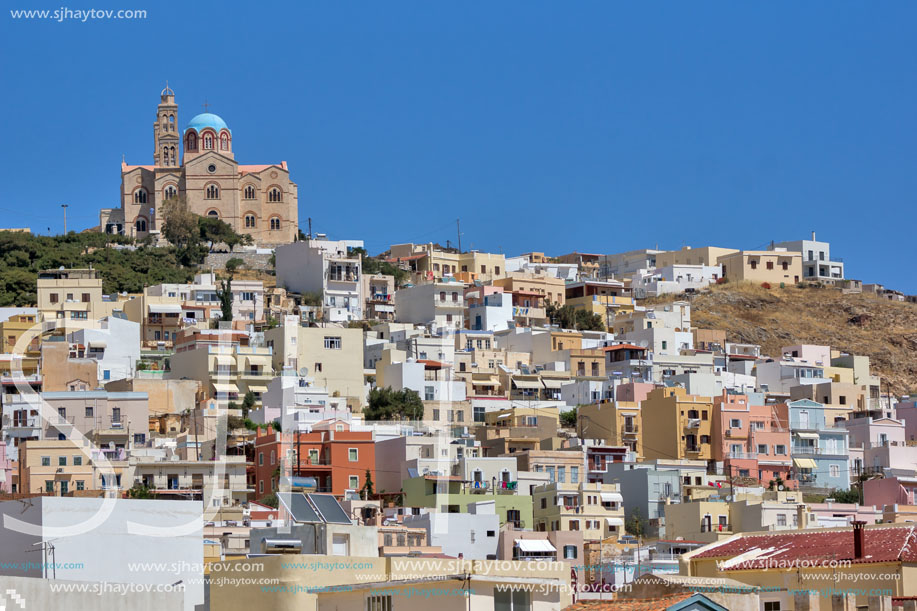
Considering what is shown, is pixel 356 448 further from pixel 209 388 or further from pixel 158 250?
pixel 158 250

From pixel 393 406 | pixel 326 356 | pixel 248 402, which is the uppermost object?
pixel 326 356

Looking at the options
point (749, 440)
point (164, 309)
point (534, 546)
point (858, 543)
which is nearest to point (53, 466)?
point (534, 546)

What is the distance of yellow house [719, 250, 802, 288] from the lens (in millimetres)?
98350

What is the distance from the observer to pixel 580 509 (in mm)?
46625

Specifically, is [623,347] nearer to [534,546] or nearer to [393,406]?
[393,406]

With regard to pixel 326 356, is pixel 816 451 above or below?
below

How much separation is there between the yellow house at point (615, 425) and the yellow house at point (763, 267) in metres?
39.2

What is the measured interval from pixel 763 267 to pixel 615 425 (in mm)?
41896

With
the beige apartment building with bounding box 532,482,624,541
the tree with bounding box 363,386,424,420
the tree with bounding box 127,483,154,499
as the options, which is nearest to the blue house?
the beige apartment building with bounding box 532,482,624,541

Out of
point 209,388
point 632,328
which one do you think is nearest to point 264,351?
point 209,388

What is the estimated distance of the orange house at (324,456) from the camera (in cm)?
4975

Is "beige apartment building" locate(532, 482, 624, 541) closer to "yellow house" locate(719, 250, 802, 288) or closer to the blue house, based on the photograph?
the blue house

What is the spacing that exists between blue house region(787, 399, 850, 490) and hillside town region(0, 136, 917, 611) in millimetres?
111

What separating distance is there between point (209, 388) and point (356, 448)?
41.4 ft
